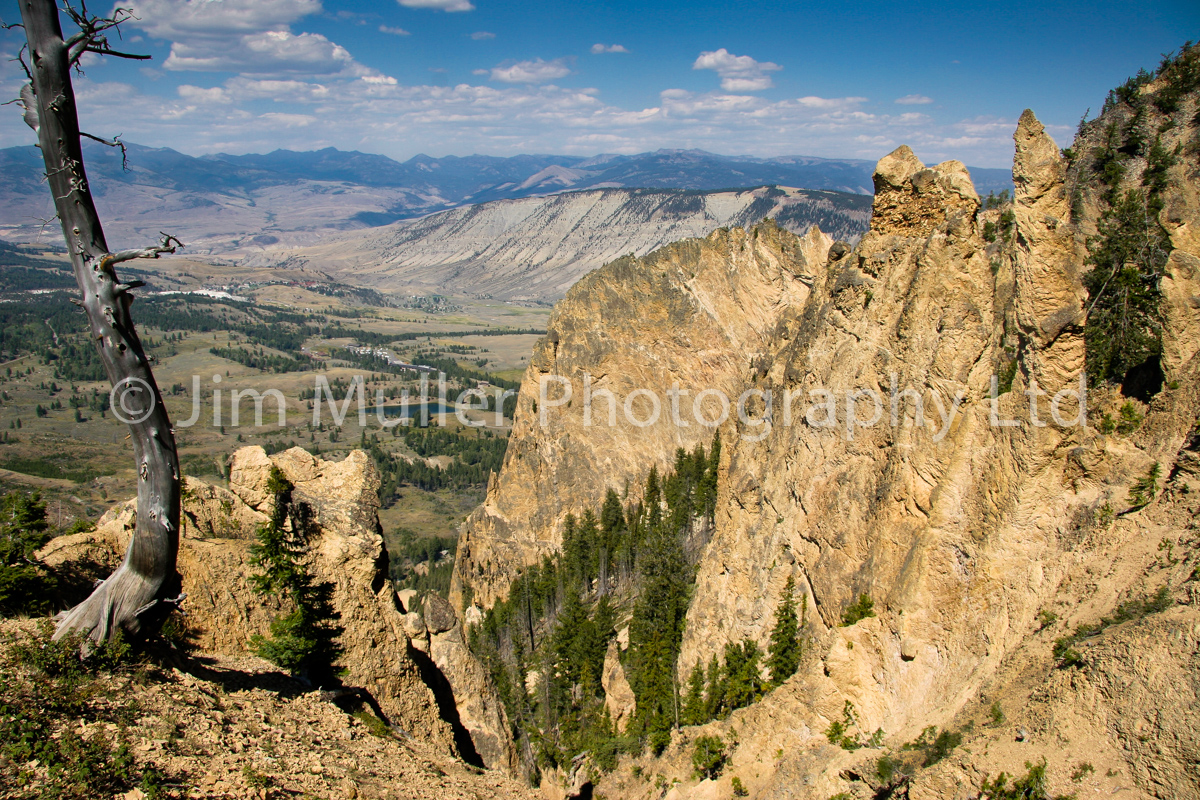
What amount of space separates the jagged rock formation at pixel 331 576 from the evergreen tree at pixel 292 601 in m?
0.37

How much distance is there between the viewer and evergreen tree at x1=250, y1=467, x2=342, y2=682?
16844 millimetres

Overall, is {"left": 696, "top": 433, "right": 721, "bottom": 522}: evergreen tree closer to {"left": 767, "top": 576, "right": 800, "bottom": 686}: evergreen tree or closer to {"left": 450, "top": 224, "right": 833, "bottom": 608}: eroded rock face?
{"left": 450, "top": 224, "right": 833, "bottom": 608}: eroded rock face

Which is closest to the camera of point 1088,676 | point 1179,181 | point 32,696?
point 32,696

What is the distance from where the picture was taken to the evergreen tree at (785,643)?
26750mm

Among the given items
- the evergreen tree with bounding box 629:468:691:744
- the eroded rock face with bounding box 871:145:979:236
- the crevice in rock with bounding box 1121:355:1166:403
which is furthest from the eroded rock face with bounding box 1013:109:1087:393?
the evergreen tree with bounding box 629:468:691:744

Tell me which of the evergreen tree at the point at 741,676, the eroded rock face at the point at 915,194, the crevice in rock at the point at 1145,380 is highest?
the eroded rock face at the point at 915,194

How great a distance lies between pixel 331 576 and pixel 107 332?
37.6 ft

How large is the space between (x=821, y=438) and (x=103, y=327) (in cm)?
2319

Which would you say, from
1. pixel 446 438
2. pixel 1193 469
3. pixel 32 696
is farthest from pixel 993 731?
pixel 446 438

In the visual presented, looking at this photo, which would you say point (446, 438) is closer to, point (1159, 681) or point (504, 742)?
point (504, 742)

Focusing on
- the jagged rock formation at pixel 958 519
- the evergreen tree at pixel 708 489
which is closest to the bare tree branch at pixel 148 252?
the jagged rock formation at pixel 958 519

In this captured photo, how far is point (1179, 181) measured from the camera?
49.8 ft

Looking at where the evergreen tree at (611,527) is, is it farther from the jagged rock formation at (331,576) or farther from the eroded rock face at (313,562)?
the eroded rock face at (313,562)

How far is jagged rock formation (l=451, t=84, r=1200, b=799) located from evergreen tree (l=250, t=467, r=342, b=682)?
13701 mm
